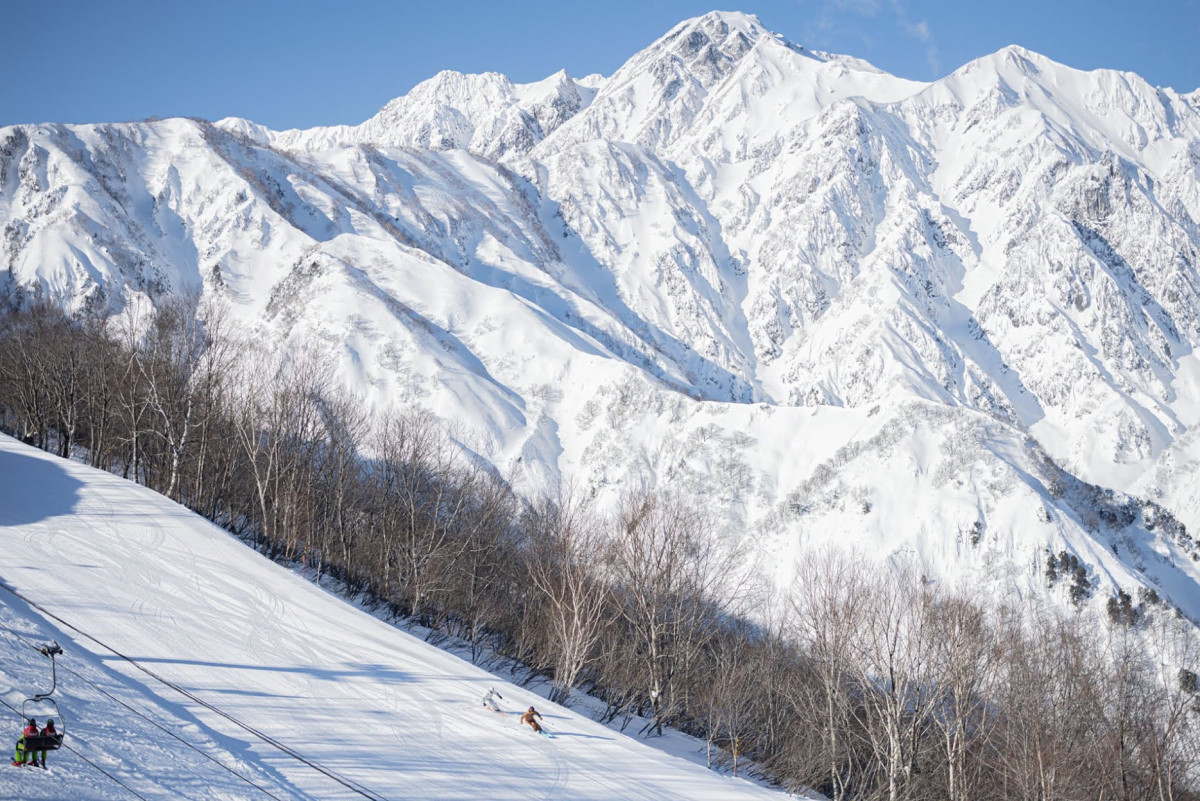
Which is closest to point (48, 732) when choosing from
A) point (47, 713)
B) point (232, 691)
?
point (47, 713)

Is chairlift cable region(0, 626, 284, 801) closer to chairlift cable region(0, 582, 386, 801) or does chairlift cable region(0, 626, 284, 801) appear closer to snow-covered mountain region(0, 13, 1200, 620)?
chairlift cable region(0, 582, 386, 801)

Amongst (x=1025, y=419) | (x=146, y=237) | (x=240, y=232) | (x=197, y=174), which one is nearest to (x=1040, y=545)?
(x=1025, y=419)

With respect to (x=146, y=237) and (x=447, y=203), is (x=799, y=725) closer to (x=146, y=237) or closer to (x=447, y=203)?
(x=146, y=237)

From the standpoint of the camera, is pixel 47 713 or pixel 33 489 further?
pixel 33 489

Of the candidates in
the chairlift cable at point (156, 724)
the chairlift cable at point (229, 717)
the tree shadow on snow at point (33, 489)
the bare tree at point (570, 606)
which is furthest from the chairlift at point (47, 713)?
the bare tree at point (570, 606)

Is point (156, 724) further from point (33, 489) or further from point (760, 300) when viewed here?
point (760, 300)

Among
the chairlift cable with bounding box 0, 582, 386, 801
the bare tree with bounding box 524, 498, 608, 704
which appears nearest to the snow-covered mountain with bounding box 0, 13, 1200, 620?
the bare tree with bounding box 524, 498, 608, 704

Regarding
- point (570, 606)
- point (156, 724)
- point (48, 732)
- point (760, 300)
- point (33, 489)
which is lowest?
point (156, 724)

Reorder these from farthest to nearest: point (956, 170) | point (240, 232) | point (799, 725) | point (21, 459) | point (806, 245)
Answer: point (956, 170)
point (806, 245)
point (240, 232)
point (799, 725)
point (21, 459)

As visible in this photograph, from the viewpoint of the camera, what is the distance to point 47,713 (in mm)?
10211

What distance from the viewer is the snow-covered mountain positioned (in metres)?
63.0

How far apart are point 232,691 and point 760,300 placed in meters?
150

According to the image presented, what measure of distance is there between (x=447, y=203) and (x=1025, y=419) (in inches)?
4390

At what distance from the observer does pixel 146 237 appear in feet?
305
